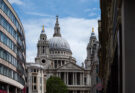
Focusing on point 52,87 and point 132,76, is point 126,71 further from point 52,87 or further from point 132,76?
point 52,87

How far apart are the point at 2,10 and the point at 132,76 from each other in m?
40.0

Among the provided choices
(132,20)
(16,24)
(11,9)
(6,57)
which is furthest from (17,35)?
(132,20)

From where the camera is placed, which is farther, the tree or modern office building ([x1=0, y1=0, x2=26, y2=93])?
the tree

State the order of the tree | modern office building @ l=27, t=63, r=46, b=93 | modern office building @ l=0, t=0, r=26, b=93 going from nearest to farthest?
1. modern office building @ l=0, t=0, r=26, b=93
2. modern office building @ l=27, t=63, r=46, b=93
3. the tree

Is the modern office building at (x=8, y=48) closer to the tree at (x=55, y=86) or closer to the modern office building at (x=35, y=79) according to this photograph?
the modern office building at (x=35, y=79)

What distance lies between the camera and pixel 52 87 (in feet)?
561

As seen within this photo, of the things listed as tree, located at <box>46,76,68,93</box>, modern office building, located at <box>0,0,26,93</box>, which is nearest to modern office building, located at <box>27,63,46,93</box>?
tree, located at <box>46,76,68,93</box>

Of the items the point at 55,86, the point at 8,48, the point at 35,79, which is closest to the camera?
the point at 8,48

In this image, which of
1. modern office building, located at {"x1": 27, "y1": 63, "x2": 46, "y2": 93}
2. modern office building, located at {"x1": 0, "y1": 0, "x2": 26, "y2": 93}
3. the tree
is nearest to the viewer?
modern office building, located at {"x1": 0, "y1": 0, "x2": 26, "y2": 93}

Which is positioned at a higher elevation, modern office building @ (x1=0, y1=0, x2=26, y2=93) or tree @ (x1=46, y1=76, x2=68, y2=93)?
modern office building @ (x1=0, y1=0, x2=26, y2=93)

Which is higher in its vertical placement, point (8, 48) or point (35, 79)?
point (8, 48)

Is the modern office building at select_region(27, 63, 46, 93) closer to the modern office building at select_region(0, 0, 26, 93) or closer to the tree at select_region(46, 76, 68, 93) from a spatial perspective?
the tree at select_region(46, 76, 68, 93)

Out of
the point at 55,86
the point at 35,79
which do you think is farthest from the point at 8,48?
the point at 55,86

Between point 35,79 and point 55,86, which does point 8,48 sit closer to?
point 35,79
